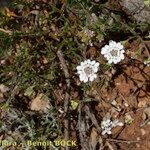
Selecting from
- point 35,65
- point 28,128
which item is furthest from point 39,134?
point 35,65

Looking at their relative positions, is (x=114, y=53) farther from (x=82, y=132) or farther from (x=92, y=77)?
(x=82, y=132)

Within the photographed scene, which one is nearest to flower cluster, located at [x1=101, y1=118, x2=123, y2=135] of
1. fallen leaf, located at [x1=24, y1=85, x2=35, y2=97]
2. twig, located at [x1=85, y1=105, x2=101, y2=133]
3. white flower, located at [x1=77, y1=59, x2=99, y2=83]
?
twig, located at [x1=85, y1=105, x2=101, y2=133]

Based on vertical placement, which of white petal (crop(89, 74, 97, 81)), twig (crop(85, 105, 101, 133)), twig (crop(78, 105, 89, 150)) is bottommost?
twig (crop(78, 105, 89, 150))

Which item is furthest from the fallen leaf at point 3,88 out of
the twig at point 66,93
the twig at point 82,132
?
the twig at point 82,132

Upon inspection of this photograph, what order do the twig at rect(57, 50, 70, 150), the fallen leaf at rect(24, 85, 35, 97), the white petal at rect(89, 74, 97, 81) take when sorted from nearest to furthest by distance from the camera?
the white petal at rect(89, 74, 97, 81)
the twig at rect(57, 50, 70, 150)
the fallen leaf at rect(24, 85, 35, 97)

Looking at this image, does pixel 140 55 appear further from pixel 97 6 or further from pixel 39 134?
pixel 39 134

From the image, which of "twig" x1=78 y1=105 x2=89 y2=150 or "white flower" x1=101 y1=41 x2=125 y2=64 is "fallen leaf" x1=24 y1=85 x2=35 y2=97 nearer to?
"twig" x1=78 y1=105 x2=89 y2=150

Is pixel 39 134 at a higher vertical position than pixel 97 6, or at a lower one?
lower

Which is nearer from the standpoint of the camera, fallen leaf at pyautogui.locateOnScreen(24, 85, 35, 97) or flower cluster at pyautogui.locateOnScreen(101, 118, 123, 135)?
flower cluster at pyautogui.locateOnScreen(101, 118, 123, 135)
